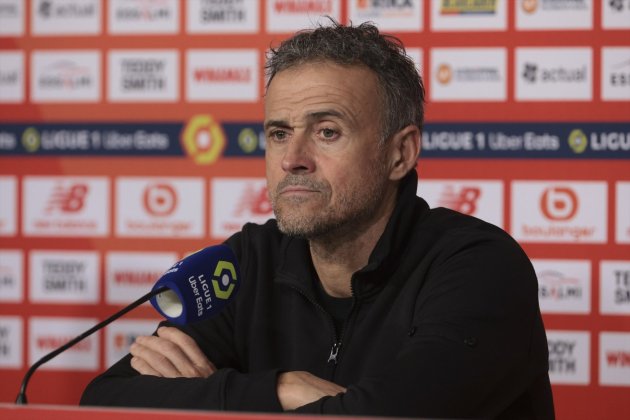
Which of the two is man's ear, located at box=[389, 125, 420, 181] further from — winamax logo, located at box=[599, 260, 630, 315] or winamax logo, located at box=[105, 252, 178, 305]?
winamax logo, located at box=[105, 252, 178, 305]

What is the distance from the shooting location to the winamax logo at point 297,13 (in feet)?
8.61

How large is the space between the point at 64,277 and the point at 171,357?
1.45 metres

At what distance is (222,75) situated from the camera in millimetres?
2699

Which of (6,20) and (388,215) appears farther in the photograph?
(6,20)

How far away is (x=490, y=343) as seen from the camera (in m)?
1.29

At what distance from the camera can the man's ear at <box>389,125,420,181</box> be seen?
5.21 ft

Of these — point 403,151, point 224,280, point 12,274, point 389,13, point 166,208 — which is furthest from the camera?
point 12,274

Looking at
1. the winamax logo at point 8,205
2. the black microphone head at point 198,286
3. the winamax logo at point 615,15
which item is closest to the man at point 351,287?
the black microphone head at point 198,286

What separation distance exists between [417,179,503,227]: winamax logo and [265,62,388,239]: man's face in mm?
1055

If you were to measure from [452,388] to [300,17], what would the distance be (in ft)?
5.57

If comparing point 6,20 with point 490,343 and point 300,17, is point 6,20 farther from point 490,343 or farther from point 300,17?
point 490,343

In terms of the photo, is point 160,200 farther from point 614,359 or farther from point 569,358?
point 614,359

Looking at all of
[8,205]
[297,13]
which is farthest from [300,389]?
[8,205]

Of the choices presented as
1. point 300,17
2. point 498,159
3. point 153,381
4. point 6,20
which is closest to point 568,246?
point 498,159
